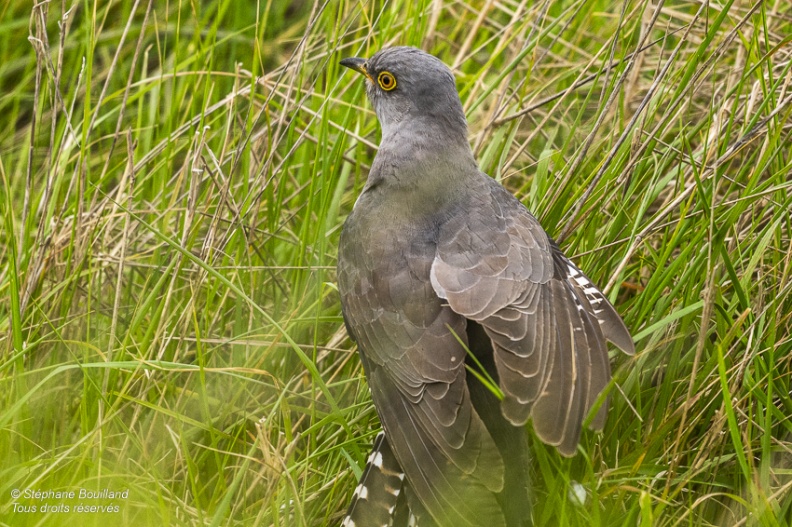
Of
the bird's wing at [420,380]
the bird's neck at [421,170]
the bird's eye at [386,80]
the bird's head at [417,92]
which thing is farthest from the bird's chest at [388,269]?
the bird's eye at [386,80]

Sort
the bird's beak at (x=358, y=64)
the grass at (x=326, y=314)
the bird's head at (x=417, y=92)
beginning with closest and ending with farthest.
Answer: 1. the grass at (x=326, y=314)
2. the bird's head at (x=417, y=92)
3. the bird's beak at (x=358, y=64)

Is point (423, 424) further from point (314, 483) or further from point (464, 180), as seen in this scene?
point (464, 180)

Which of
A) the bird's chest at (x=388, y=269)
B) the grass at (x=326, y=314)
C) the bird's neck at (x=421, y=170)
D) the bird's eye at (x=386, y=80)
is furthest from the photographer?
the bird's eye at (x=386, y=80)

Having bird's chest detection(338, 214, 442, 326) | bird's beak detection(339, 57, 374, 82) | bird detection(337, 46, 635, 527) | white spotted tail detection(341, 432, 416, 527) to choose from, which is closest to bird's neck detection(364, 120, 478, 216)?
bird detection(337, 46, 635, 527)

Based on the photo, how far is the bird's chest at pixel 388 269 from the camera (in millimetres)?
3311

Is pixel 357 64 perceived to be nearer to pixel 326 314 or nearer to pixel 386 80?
pixel 386 80

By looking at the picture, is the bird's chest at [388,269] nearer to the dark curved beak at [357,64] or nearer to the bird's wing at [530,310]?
the bird's wing at [530,310]

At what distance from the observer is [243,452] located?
3658mm

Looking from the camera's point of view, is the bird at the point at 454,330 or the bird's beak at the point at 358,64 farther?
the bird's beak at the point at 358,64

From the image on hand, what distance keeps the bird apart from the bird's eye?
144mm

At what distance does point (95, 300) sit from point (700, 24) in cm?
358

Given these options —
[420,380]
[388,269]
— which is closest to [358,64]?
[388,269]

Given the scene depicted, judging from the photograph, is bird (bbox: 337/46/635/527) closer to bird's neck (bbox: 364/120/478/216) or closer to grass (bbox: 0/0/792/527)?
bird's neck (bbox: 364/120/478/216)

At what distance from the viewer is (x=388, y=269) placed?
3.46 metres
